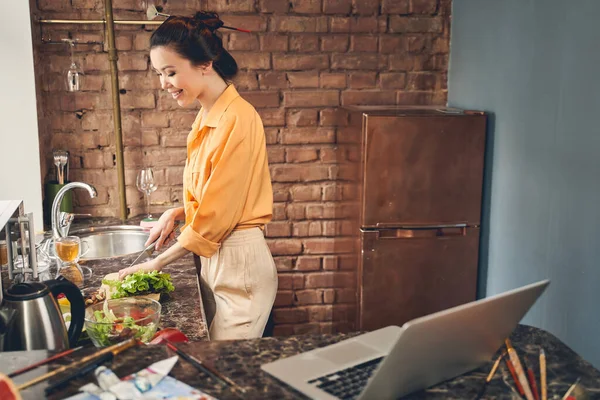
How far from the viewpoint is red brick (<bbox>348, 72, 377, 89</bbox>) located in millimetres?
3258

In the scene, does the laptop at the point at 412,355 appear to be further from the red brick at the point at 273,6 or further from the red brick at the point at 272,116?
the red brick at the point at 273,6

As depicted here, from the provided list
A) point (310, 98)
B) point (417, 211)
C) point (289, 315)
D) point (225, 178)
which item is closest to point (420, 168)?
point (417, 211)

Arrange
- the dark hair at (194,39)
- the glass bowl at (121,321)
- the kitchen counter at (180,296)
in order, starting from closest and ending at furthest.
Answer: the glass bowl at (121,321) → the kitchen counter at (180,296) → the dark hair at (194,39)

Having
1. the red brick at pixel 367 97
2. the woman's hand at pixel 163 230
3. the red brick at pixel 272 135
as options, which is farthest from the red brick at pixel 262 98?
the woman's hand at pixel 163 230

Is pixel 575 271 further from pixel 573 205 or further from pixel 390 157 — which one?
pixel 390 157

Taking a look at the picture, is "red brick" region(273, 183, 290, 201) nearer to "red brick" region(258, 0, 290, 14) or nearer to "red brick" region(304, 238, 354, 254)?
"red brick" region(304, 238, 354, 254)

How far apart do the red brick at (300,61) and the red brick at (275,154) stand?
388 millimetres

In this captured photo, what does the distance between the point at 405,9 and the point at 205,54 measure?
1338mm

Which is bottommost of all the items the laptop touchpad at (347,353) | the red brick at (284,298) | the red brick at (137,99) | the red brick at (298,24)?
the red brick at (284,298)

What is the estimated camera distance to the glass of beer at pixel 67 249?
2.13 metres

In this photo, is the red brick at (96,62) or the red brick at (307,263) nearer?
the red brick at (96,62)

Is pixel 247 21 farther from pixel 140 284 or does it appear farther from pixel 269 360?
pixel 269 360

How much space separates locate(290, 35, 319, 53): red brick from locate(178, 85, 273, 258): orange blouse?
0.92 m

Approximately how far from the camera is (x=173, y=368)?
103cm
